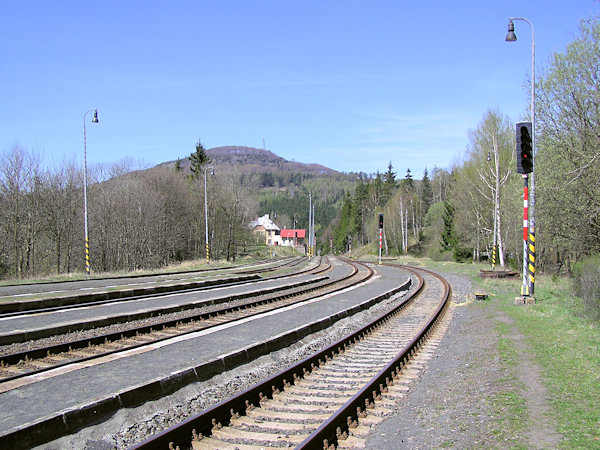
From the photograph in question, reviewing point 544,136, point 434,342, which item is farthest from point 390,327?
point 544,136

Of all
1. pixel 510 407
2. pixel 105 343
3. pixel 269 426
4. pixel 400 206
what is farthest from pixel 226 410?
pixel 400 206

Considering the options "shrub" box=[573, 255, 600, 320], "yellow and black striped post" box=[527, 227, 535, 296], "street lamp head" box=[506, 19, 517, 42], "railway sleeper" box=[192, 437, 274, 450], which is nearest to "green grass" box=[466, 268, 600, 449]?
"shrub" box=[573, 255, 600, 320]

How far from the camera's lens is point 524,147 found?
16.6 m

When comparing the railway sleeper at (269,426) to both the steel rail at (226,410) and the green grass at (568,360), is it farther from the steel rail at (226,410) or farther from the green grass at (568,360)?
the green grass at (568,360)

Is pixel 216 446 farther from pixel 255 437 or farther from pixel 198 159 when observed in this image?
pixel 198 159

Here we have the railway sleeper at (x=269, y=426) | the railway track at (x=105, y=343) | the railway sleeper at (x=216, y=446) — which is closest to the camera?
the railway sleeper at (x=216, y=446)

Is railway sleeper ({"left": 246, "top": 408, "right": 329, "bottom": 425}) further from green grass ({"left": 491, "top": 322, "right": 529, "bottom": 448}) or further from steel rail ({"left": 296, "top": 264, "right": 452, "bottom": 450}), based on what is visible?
green grass ({"left": 491, "top": 322, "right": 529, "bottom": 448})

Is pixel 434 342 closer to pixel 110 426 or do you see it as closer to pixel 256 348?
pixel 256 348

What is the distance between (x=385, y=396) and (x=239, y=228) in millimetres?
60408

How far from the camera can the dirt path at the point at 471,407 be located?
5.45m

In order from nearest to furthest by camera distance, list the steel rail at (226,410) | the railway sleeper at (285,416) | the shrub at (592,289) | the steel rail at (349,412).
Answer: the steel rail at (226,410) → the steel rail at (349,412) → the railway sleeper at (285,416) → the shrub at (592,289)

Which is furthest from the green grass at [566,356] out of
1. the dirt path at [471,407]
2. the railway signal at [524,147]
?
the railway signal at [524,147]

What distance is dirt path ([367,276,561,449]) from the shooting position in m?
5.45

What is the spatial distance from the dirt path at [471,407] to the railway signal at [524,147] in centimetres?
756
